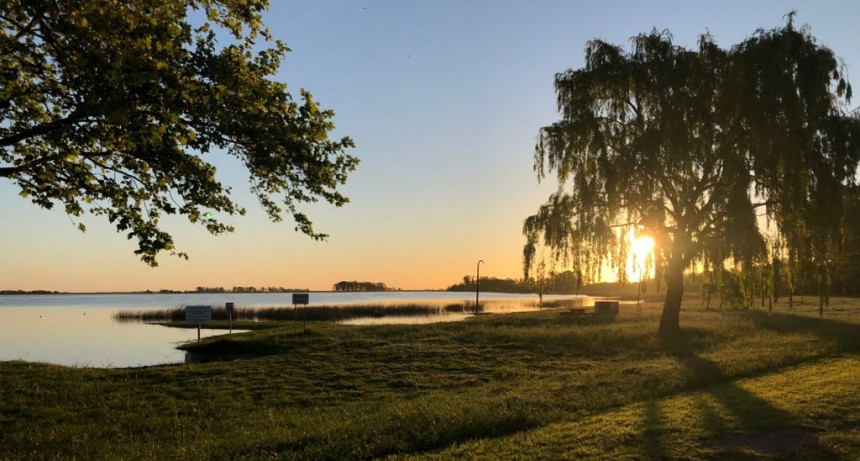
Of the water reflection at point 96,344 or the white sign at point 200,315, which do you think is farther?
the white sign at point 200,315

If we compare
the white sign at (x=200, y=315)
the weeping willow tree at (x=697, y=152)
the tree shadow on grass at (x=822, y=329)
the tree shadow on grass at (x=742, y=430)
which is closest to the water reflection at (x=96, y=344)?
the white sign at (x=200, y=315)

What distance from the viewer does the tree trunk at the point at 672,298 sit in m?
25.7

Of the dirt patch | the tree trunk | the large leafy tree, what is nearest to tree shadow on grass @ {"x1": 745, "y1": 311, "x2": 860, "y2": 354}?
the tree trunk

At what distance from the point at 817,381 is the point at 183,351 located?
3013cm

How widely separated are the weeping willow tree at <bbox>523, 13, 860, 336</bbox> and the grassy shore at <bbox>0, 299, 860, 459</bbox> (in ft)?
14.6

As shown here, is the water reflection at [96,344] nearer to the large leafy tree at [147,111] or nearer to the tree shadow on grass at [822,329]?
the large leafy tree at [147,111]

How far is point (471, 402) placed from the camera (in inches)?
495

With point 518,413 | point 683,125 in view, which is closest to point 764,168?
point 683,125

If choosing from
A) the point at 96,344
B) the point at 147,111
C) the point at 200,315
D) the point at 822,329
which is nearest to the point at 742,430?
the point at 147,111

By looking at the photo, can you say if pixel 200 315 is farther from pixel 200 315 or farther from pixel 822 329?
pixel 822 329

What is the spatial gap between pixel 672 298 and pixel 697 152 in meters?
7.80

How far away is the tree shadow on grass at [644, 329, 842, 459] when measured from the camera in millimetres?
7773

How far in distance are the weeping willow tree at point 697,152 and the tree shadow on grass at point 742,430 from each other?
12.3 metres

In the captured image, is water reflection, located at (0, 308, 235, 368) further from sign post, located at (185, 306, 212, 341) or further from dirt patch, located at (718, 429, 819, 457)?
dirt patch, located at (718, 429, 819, 457)
